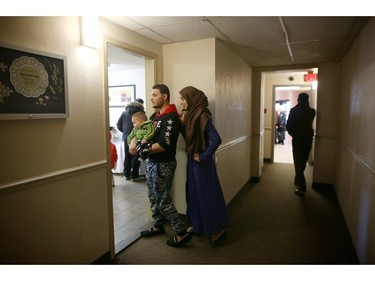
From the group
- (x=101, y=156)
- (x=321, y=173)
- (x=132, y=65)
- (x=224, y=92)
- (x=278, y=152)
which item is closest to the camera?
(x=101, y=156)

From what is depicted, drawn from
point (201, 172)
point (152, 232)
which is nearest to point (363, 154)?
point (201, 172)

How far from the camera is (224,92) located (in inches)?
115

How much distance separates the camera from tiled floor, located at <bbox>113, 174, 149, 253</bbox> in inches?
100.0

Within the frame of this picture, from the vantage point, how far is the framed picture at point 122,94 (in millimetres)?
5453

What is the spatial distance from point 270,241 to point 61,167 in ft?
6.59

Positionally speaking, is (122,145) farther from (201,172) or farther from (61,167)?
(61,167)

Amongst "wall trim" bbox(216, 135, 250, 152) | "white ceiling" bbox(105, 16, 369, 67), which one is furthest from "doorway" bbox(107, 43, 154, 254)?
"wall trim" bbox(216, 135, 250, 152)

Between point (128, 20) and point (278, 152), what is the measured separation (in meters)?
6.82

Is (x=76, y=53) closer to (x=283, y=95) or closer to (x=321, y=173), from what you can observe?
(x=321, y=173)

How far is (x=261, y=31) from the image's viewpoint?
2404mm

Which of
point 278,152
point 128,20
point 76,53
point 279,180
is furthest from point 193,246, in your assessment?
point 278,152

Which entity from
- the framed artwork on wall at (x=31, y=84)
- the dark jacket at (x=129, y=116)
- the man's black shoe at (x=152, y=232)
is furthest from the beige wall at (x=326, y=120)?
the framed artwork on wall at (x=31, y=84)

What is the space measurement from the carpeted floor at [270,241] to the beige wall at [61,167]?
46 centimetres

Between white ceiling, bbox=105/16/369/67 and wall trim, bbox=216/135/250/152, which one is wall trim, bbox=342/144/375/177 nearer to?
white ceiling, bbox=105/16/369/67
